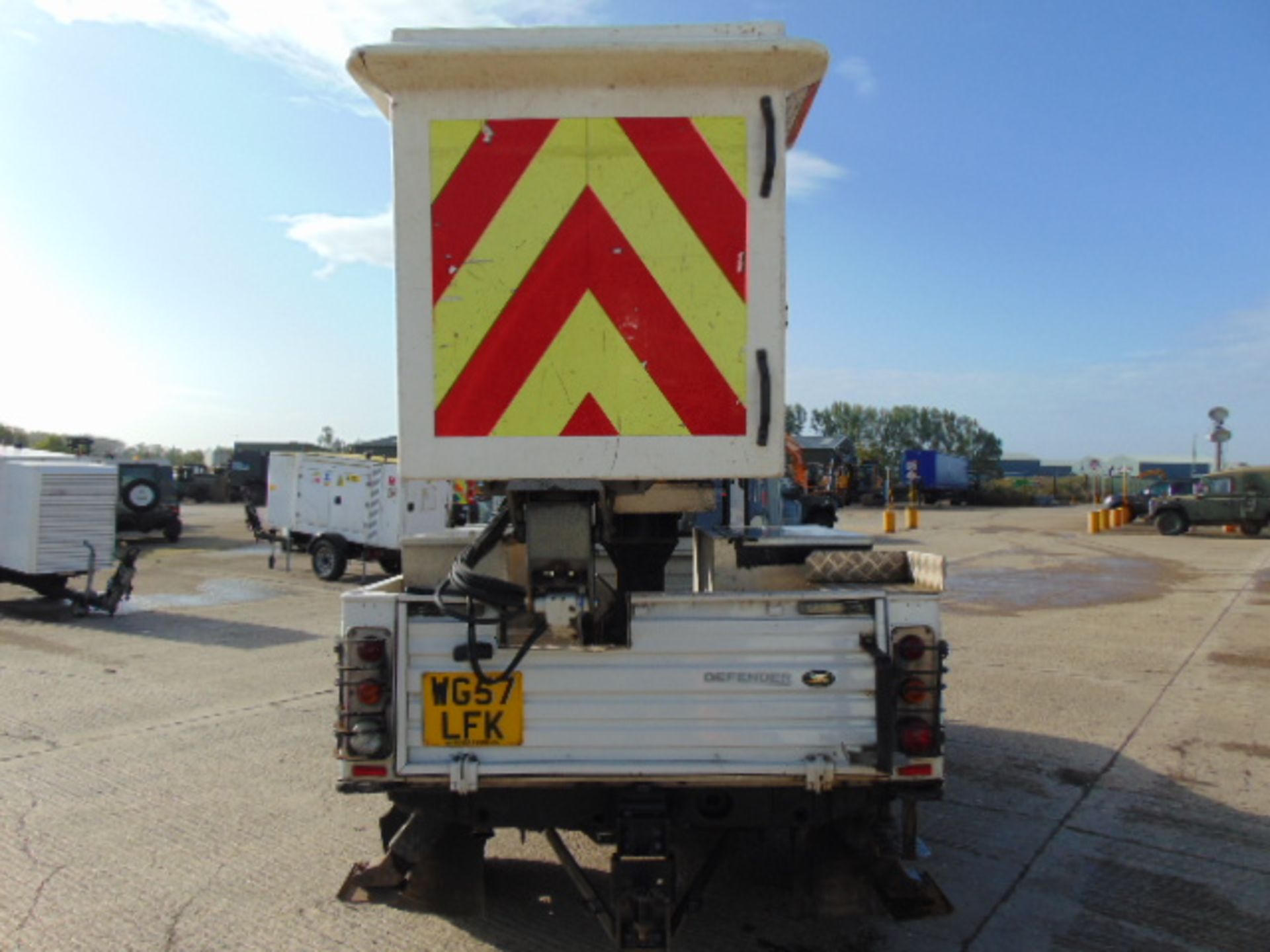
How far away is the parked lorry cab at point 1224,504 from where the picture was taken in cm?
2448

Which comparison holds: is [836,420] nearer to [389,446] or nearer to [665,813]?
[389,446]

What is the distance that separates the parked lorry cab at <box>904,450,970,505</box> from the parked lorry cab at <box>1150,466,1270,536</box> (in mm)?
19755

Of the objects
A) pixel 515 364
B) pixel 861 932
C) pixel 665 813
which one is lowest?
pixel 861 932

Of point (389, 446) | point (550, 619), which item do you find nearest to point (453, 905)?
point (550, 619)

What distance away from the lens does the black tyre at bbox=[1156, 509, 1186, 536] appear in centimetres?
2570

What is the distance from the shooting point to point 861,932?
12.0 feet

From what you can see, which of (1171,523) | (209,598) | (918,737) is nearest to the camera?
(918,737)

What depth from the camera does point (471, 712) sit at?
2.96 meters

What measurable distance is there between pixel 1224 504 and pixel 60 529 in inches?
1074

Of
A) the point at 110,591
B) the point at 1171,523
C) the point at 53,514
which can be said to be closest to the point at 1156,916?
the point at 110,591

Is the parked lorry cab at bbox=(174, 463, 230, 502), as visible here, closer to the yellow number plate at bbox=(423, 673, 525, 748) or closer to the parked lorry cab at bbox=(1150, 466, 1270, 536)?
the parked lorry cab at bbox=(1150, 466, 1270, 536)

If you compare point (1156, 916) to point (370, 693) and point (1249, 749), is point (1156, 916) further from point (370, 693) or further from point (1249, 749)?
point (370, 693)

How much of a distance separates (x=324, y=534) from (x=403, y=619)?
13.1 metres

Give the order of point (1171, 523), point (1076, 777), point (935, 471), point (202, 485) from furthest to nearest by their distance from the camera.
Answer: point (935, 471) < point (202, 485) < point (1171, 523) < point (1076, 777)
